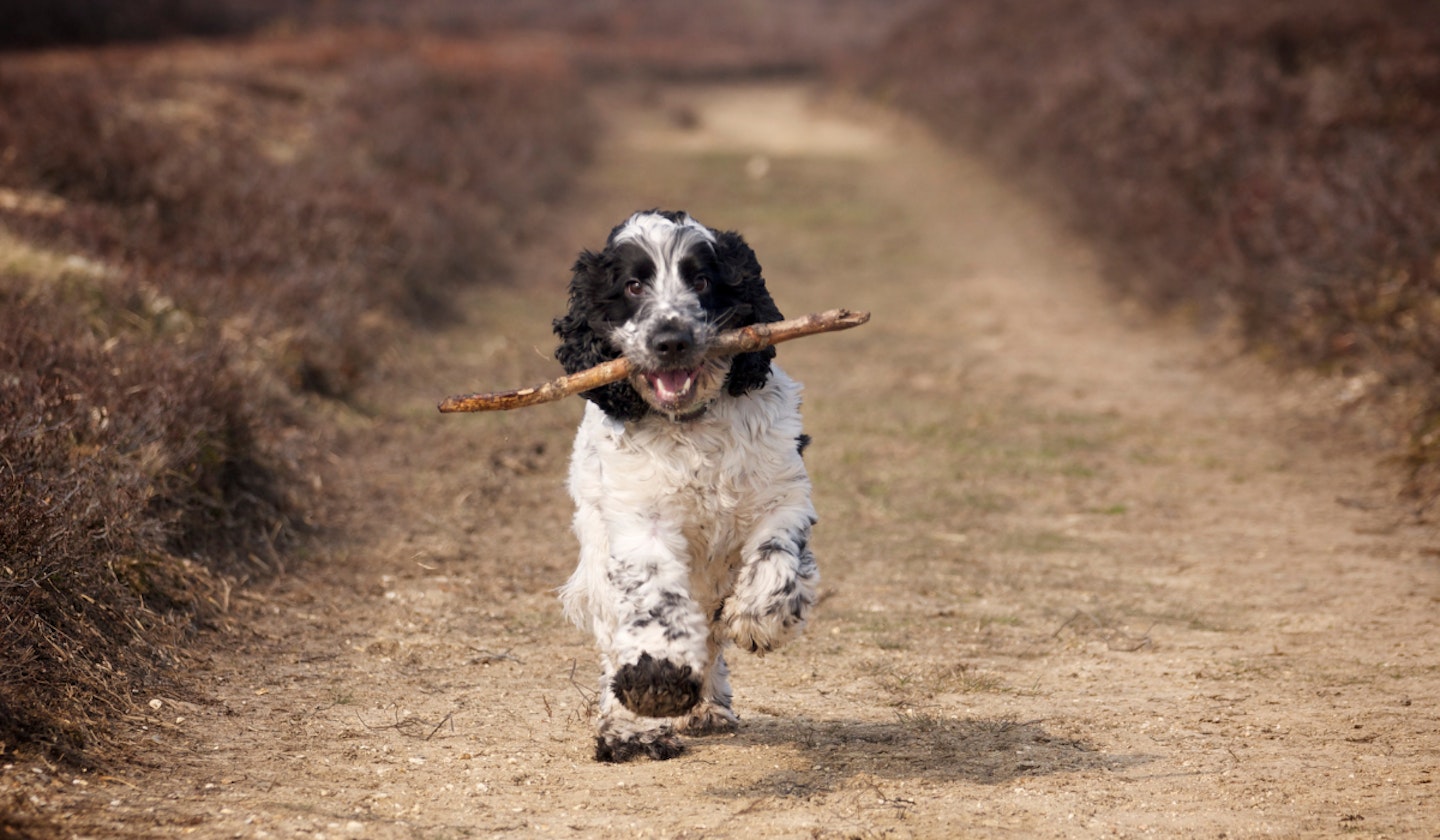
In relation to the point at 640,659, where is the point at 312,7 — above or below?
above

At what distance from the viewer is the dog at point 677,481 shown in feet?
14.0

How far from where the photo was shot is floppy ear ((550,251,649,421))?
178 inches

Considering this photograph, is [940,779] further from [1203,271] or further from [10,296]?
[1203,271]

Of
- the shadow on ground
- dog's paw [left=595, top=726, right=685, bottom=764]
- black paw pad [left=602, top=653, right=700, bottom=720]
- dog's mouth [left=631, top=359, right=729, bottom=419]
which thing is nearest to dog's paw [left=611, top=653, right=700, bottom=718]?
black paw pad [left=602, top=653, right=700, bottom=720]

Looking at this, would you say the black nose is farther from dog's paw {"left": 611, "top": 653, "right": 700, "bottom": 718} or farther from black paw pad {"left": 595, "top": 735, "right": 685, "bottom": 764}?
black paw pad {"left": 595, "top": 735, "right": 685, "bottom": 764}

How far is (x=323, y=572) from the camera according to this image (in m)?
6.89

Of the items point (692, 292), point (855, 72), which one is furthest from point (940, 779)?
point (855, 72)

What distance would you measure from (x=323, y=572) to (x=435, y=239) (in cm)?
730

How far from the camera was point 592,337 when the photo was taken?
4684 mm

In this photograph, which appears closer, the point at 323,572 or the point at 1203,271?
the point at 323,572

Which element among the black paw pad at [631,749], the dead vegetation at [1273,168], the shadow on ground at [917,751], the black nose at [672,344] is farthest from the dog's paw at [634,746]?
the dead vegetation at [1273,168]

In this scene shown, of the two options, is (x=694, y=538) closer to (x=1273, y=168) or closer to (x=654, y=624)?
(x=654, y=624)

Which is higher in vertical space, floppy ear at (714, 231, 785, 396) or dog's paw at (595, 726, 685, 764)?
floppy ear at (714, 231, 785, 396)

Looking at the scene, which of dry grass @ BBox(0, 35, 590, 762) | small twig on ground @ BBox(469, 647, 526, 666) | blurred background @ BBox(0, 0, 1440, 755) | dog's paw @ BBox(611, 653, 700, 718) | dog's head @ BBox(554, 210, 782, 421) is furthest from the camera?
small twig on ground @ BBox(469, 647, 526, 666)
